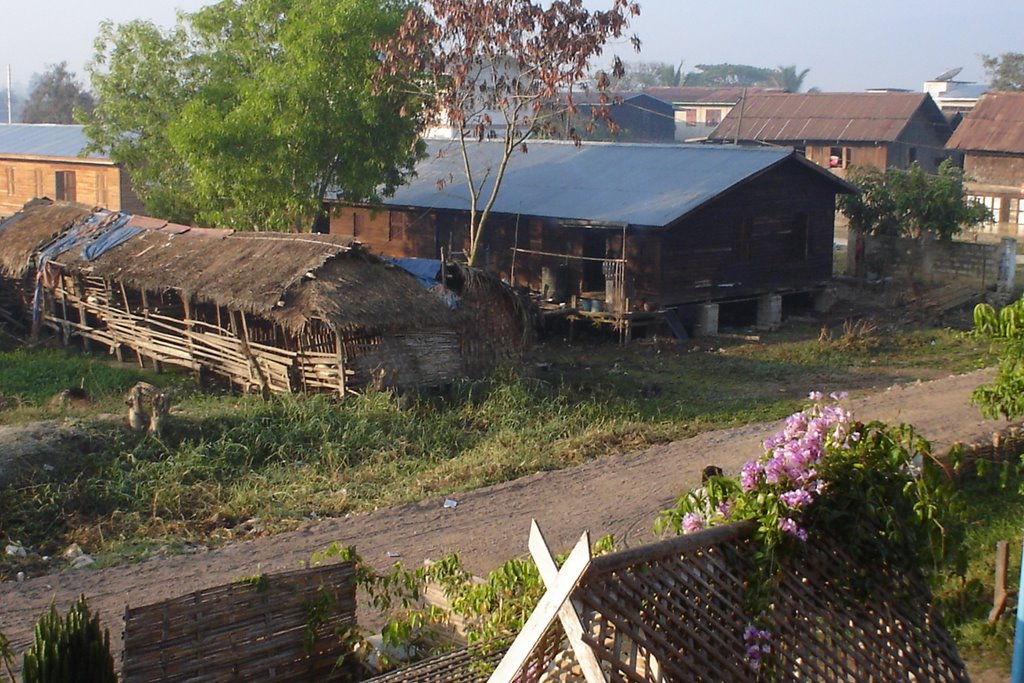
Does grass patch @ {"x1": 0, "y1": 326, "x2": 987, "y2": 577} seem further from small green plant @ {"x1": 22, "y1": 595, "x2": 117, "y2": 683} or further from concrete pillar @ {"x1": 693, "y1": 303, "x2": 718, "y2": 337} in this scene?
small green plant @ {"x1": 22, "y1": 595, "x2": 117, "y2": 683}

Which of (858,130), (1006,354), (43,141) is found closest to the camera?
(1006,354)

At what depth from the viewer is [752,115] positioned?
50312 millimetres

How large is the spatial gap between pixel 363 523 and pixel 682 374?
29.5 ft

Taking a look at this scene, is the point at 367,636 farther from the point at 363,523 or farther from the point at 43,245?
the point at 43,245

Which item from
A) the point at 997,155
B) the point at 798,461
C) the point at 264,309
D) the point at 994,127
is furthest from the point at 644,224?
the point at 994,127

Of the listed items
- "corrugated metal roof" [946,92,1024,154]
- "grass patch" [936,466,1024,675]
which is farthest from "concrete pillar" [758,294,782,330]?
"corrugated metal roof" [946,92,1024,154]

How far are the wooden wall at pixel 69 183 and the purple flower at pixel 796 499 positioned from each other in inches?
1179

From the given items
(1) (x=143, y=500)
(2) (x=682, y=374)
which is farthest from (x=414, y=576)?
(2) (x=682, y=374)

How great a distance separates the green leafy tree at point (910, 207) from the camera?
26828 millimetres

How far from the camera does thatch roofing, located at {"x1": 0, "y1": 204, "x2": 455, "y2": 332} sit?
627 inches

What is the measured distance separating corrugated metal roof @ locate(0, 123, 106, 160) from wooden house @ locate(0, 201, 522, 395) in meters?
12.2

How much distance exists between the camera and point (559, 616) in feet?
12.3

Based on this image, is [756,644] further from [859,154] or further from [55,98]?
[55,98]

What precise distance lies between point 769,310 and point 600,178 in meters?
4.93
